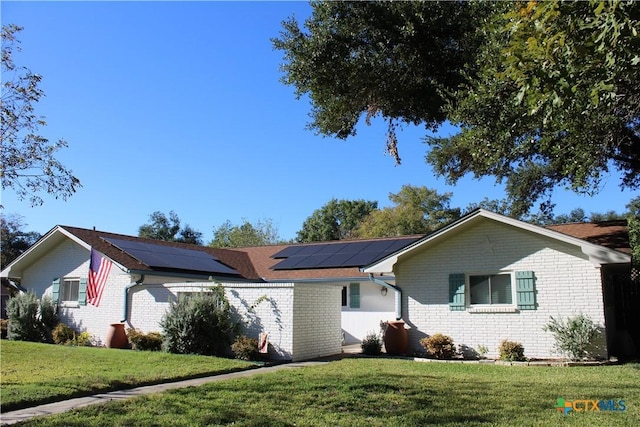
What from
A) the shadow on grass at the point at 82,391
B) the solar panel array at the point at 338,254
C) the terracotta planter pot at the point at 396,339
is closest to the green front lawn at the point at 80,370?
the shadow on grass at the point at 82,391

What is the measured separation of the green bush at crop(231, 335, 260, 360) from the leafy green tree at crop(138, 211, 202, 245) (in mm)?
37847

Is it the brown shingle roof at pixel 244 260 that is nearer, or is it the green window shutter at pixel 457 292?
the green window shutter at pixel 457 292

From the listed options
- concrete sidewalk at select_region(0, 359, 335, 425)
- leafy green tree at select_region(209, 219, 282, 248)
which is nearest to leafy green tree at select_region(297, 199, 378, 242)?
leafy green tree at select_region(209, 219, 282, 248)

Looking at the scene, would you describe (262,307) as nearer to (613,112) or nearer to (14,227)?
(613,112)

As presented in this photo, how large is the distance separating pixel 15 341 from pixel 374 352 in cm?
1268

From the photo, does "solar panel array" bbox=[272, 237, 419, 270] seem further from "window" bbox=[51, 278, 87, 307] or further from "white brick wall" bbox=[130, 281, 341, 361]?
"window" bbox=[51, 278, 87, 307]

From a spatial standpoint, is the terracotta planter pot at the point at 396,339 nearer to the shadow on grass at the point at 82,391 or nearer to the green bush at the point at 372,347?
the green bush at the point at 372,347

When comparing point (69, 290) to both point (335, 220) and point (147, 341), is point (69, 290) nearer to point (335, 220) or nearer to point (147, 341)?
point (147, 341)

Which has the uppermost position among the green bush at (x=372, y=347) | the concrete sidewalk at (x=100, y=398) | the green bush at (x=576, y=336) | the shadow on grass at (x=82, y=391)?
the green bush at (x=576, y=336)

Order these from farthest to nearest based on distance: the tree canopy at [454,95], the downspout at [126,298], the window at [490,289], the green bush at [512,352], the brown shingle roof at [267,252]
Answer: the downspout at [126,298] → the brown shingle roof at [267,252] → the window at [490,289] → the green bush at [512,352] → the tree canopy at [454,95]

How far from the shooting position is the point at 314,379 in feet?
32.3

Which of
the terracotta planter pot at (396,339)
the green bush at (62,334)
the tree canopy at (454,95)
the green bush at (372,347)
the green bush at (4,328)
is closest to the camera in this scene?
the tree canopy at (454,95)

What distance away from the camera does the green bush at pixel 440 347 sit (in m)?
14.4

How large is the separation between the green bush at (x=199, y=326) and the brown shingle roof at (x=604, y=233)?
10.6 metres
